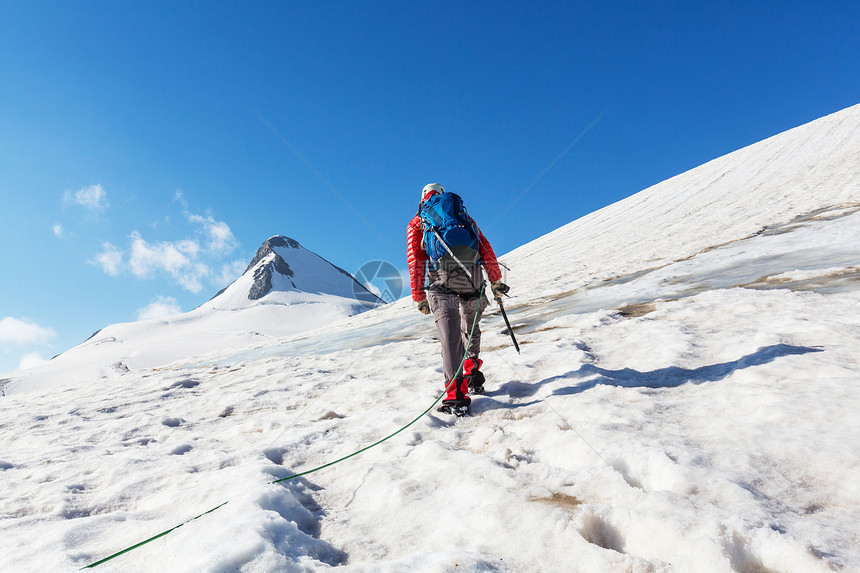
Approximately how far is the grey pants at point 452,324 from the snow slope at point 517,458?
59 centimetres

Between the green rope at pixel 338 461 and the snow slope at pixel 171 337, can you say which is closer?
the green rope at pixel 338 461

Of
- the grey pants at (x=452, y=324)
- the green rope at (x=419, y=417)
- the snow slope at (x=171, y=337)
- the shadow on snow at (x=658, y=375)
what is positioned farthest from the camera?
the snow slope at (x=171, y=337)

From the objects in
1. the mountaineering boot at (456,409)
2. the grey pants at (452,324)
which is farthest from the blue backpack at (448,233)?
the mountaineering boot at (456,409)

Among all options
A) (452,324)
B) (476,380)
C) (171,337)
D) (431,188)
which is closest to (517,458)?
(476,380)

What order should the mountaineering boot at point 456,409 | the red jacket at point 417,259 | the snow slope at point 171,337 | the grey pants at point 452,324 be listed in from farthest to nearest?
the snow slope at point 171,337 → the red jacket at point 417,259 → the grey pants at point 452,324 → the mountaineering boot at point 456,409

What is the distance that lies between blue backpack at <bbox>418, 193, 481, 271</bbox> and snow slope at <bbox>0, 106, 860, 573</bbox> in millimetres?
1726

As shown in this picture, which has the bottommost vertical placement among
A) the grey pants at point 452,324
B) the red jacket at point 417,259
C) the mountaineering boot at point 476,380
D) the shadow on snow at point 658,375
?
the shadow on snow at point 658,375

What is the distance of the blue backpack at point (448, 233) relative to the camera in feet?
16.5

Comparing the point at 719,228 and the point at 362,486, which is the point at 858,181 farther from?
the point at 362,486

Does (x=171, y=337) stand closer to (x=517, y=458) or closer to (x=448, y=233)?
(x=448, y=233)

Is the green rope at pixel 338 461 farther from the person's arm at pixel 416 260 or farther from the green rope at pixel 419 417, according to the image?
the person's arm at pixel 416 260

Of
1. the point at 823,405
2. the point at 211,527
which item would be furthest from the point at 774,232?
the point at 211,527

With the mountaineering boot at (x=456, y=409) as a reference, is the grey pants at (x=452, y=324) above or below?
above

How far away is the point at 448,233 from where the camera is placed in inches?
199
